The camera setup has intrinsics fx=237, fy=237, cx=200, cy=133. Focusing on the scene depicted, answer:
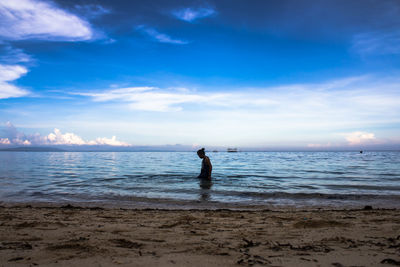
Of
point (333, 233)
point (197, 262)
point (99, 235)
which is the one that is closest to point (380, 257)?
point (333, 233)

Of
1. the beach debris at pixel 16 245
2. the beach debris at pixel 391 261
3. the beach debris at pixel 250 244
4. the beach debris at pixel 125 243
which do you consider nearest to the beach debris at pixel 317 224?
the beach debris at pixel 250 244

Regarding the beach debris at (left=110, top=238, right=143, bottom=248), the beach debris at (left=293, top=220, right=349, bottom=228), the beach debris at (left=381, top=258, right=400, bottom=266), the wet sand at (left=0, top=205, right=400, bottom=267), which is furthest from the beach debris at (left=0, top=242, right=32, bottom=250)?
the beach debris at (left=293, top=220, right=349, bottom=228)

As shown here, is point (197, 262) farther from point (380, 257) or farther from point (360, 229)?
point (360, 229)

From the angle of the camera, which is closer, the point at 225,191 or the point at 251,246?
the point at 251,246

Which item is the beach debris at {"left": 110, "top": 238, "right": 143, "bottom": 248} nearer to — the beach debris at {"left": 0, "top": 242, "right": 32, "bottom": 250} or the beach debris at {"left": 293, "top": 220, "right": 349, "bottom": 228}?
the beach debris at {"left": 0, "top": 242, "right": 32, "bottom": 250}

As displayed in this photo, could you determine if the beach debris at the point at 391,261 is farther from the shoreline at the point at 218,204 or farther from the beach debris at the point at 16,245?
the shoreline at the point at 218,204

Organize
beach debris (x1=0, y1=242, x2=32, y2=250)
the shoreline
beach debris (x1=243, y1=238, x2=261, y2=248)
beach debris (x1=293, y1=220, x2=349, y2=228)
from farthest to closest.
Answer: the shoreline
beach debris (x1=293, y1=220, x2=349, y2=228)
beach debris (x1=243, y1=238, x2=261, y2=248)
beach debris (x1=0, y1=242, x2=32, y2=250)

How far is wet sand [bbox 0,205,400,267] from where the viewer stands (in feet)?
12.6

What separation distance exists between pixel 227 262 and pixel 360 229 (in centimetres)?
419

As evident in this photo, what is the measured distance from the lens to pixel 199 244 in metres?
4.75

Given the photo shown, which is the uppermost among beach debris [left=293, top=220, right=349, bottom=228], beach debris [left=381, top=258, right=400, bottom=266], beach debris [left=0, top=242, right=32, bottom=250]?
beach debris [left=381, top=258, right=400, bottom=266]

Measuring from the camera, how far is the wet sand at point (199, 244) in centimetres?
383

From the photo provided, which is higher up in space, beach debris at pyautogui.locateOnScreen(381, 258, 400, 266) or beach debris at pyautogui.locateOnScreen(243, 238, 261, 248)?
beach debris at pyautogui.locateOnScreen(381, 258, 400, 266)

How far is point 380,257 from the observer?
3910 millimetres
